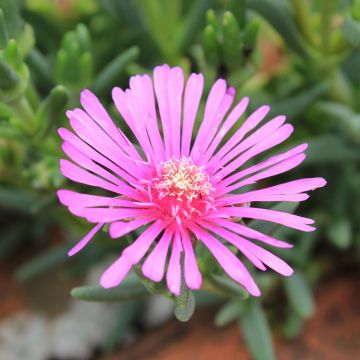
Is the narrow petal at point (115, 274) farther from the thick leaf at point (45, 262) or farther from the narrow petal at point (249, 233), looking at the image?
the thick leaf at point (45, 262)

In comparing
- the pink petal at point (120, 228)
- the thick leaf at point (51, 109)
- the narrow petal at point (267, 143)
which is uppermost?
the thick leaf at point (51, 109)

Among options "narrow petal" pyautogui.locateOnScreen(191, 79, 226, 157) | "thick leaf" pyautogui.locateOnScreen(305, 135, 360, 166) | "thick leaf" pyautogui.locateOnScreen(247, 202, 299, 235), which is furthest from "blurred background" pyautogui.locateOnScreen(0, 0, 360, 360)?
"narrow petal" pyautogui.locateOnScreen(191, 79, 226, 157)

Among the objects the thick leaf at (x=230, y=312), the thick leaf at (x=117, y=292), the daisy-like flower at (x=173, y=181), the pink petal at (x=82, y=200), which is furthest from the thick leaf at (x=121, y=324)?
the pink petal at (x=82, y=200)

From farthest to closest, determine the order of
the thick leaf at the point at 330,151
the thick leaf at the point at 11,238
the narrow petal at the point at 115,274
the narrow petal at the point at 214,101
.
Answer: the thick leaf at the point at 11,238 < the thick leaf at the point at 330,151 < the narrow petal at the point at 214,101 < the narrow petal at the point at 115,274

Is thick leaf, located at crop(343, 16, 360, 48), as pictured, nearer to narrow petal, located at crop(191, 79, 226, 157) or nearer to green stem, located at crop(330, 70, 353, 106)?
green stem, located at crop(330, 70, 353, 106)

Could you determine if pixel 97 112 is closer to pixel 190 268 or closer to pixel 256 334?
pixel 190 268

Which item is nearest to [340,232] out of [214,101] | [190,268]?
[214,101]
